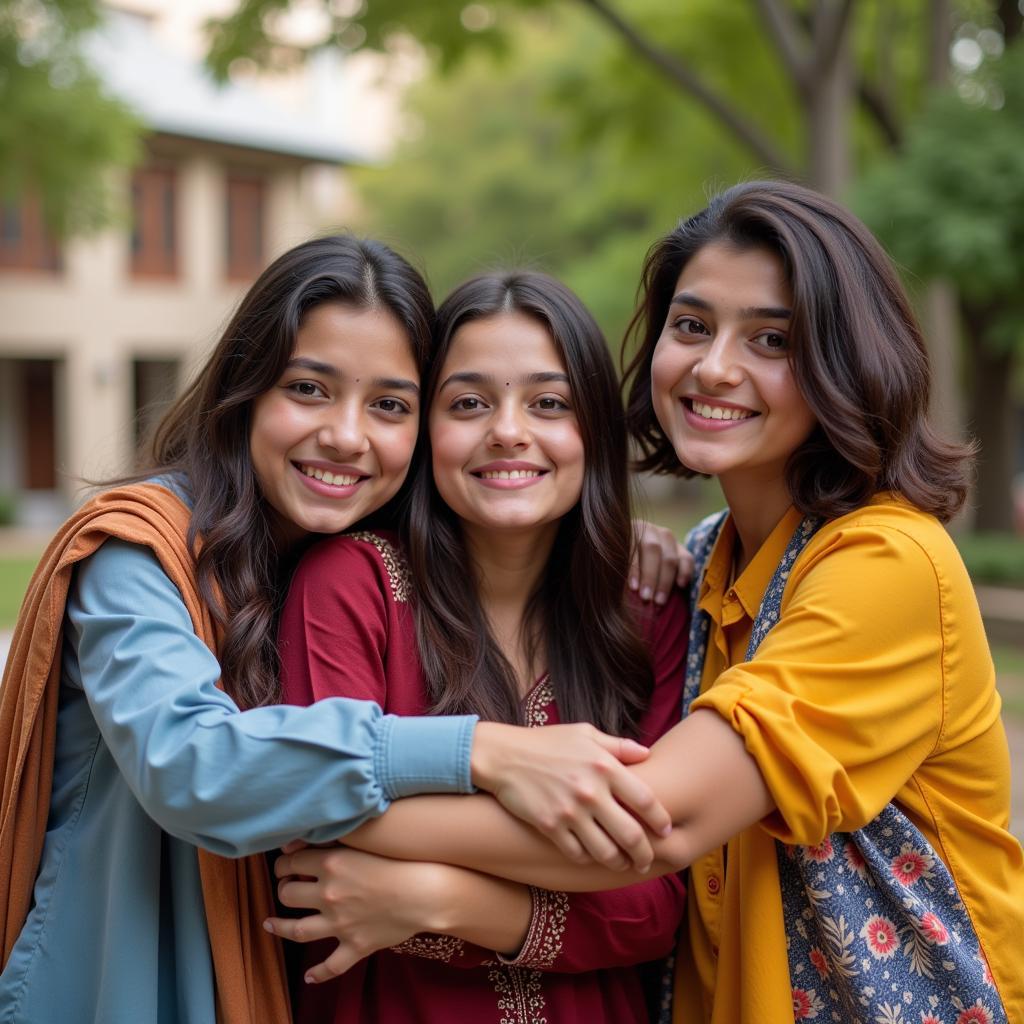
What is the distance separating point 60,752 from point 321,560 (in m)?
0.57

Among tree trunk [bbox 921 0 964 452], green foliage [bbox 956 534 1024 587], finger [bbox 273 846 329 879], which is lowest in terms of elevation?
green foliage [bbox 956 534 1024 587]

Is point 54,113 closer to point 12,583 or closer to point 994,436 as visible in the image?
point 12,583

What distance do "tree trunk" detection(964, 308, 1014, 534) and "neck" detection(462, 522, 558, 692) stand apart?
9530mm

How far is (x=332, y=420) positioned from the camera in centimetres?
220

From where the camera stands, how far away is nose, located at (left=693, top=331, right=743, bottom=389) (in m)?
2.09

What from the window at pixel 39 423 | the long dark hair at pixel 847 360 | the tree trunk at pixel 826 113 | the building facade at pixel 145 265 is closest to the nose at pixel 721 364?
the long dark hair at pixel 847 360

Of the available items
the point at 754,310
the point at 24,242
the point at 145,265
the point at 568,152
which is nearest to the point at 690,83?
the point at 568,152

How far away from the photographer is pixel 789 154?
1190 cm

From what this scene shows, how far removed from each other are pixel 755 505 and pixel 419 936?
1.02 meters

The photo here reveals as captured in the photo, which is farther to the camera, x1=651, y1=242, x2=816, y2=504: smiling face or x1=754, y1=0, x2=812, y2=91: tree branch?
x1=754, y1=0, x2=812, y2=91: tree branch

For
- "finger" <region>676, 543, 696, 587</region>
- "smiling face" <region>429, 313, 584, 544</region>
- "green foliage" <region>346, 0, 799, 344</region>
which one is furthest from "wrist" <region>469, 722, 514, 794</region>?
"green foliage" <region>346, 0, 799, 344</region>

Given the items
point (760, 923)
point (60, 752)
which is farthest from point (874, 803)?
point (60, 752)

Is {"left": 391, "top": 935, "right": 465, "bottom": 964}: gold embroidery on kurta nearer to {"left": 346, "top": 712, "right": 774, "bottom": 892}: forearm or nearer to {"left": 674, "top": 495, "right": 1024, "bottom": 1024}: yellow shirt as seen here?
{"left": 346, "top": 712, "right": 774, "bottom": 892}: forearm

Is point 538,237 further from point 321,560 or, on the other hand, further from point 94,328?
point 321,560
